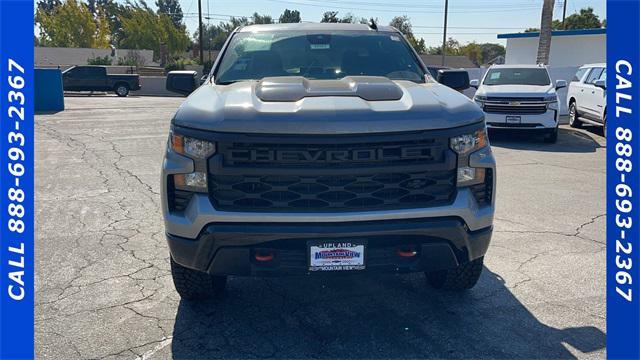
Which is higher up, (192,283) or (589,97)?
(589,97)

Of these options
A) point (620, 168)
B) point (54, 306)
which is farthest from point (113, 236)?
point (620, 168)

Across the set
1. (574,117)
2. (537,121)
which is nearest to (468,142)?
(537,121)

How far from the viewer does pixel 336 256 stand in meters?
2.96

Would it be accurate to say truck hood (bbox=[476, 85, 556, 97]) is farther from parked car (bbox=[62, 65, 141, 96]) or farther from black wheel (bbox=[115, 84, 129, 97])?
parked car (bbox=[62, 65, 141, 96])

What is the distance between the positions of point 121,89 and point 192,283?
2675 cm

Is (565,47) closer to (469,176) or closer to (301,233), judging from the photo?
(469,176)

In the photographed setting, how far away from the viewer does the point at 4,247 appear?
8.93 feet

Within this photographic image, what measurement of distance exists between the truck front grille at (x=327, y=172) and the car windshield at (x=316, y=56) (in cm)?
132

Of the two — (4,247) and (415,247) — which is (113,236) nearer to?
(4,247)

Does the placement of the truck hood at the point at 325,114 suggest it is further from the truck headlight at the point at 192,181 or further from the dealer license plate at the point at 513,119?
the dealer license plate at the point at 513,119

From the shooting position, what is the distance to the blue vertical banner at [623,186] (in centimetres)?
290

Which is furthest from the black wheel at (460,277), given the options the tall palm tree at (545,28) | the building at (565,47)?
the building at (565,47)

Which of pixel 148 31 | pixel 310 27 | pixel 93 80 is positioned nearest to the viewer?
pixel 310 27

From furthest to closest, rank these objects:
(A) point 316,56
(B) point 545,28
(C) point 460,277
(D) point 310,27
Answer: (B) point 545,28 → (D) point 310,27 → (A) point 316,56 → (C) point 460,277
